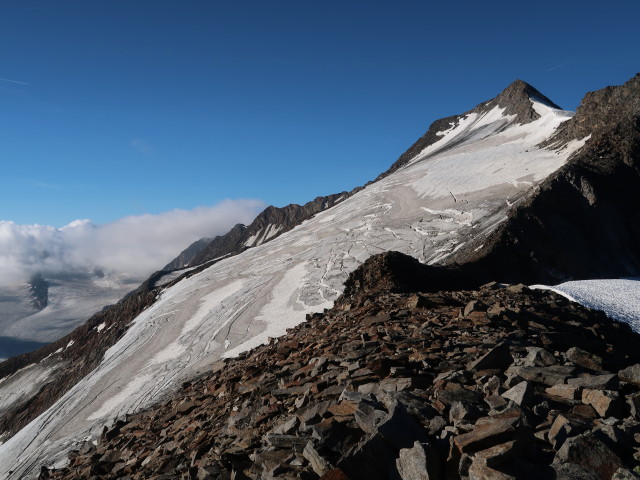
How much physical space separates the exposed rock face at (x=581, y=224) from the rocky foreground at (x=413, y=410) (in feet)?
58.8

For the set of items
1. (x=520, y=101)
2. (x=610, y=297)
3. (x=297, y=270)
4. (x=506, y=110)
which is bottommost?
(x=610, y=297)

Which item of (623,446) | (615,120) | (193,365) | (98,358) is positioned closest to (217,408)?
(623,446)

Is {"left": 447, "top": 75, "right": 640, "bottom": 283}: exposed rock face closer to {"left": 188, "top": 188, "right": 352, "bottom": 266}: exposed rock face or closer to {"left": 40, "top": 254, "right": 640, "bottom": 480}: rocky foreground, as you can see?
{"left": 40, "top": 254, "right": 640, "bottom": 480}: rocky foreground

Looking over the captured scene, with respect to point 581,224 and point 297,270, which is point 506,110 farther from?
point 297,270

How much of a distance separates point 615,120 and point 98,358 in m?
49.3

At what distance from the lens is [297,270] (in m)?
40.3

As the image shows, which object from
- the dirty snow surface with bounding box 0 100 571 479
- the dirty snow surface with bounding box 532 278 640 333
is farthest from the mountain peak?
the dirty snow surface with bounding box 532 278 640 333

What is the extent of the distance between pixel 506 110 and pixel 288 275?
58.2 m

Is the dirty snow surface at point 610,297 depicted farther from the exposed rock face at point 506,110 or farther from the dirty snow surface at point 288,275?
the exposed rock face at point 506,110

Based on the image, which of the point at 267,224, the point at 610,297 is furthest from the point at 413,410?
the point at 267,224

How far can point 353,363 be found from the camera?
30.8 ft

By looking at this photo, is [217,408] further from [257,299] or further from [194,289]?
[194,289]

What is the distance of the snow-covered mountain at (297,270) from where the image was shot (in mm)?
25047

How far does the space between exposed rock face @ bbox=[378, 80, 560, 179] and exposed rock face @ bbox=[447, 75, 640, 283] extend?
92.9 feet
